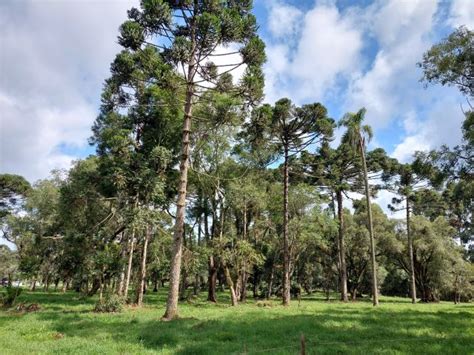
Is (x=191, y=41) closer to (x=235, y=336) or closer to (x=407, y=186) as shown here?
(x=235, y=336)

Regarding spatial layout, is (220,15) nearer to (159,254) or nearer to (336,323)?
(336,323)

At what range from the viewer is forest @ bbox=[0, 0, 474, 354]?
454 inches

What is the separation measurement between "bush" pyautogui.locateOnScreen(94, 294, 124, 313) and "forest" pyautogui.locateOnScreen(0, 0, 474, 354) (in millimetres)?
73

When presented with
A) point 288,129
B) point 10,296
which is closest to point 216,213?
point 288,129

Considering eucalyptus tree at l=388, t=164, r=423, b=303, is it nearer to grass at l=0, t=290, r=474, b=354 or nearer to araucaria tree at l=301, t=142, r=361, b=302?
araucaria tree at l=301, t=142, r=361, b=302

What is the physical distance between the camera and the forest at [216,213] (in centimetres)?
1153

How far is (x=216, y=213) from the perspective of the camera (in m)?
32.8

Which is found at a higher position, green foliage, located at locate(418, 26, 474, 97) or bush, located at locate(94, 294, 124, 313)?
green foliage, located at locate(418, 26, 474, 97)

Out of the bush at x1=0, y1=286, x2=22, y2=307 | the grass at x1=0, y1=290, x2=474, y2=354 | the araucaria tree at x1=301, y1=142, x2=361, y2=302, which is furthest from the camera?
the araucaria tree at x1=301, y1=142, x2=361, y2=302

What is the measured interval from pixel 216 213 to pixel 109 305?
1605 centimetres

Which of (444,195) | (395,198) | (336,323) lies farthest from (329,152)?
(336,323)

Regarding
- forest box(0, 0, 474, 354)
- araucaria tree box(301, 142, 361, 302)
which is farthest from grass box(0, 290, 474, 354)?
araucaria tree box(301, 142, 361, 302)

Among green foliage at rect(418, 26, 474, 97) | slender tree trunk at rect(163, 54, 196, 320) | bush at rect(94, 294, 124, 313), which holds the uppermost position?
green foliage at rect(418, 26, 474, 97)

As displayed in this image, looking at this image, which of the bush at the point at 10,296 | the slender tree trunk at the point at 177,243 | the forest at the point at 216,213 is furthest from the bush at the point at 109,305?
the slender tree trunk at the point at 177,243
